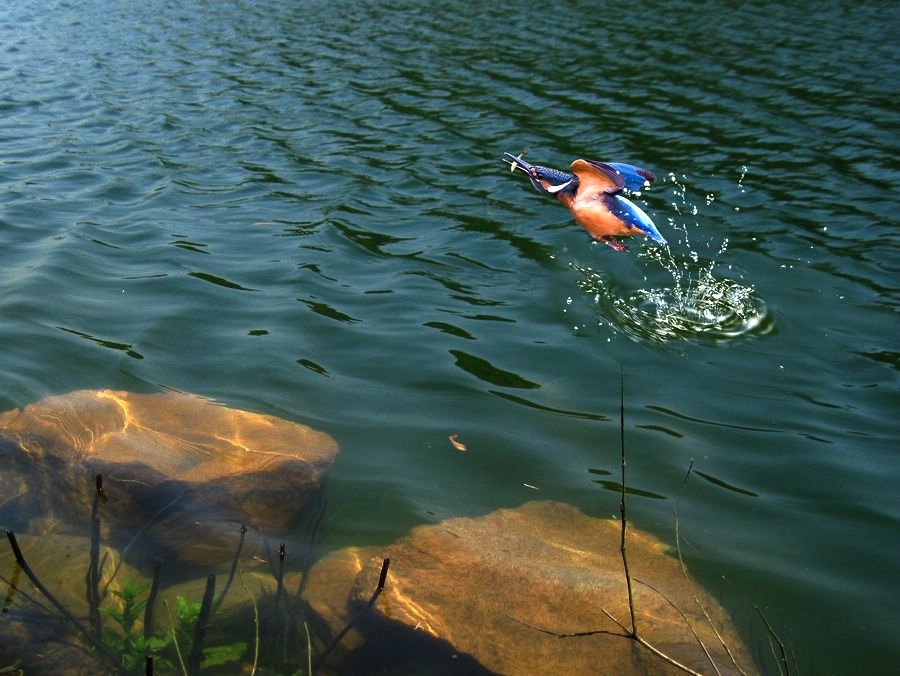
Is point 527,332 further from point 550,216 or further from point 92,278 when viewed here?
point 92,278

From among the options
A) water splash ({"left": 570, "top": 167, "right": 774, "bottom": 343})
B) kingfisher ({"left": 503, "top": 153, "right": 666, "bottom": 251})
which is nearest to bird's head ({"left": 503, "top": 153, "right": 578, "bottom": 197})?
kingfisher ({"left": 503, "top": 153, "right": 666, "bottom": 251})

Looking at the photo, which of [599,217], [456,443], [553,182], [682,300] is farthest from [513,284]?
[599,217]

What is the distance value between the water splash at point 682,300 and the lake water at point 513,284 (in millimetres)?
27

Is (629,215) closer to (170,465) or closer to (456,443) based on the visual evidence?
(456,443)

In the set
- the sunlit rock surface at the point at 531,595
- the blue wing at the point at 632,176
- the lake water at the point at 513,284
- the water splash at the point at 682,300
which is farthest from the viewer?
the water splash at the point at 682,300

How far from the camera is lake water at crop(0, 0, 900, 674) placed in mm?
4527

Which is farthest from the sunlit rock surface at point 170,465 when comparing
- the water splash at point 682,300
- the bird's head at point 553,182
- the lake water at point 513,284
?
the water splash at point 682,300

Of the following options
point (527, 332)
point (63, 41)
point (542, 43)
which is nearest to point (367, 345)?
point (527, 332)

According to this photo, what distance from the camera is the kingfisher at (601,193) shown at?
12.8 feet

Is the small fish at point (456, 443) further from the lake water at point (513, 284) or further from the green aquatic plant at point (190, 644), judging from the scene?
the green aquatic plant at point (190, 644)

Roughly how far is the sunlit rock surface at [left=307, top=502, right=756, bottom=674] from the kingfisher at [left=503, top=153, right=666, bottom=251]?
1317 millimetres

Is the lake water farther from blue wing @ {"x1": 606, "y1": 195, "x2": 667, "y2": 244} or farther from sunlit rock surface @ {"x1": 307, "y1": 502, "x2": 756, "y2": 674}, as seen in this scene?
blue wing @ {"x1": 606, "y1": 195, "x2": 667, "y2": 244}

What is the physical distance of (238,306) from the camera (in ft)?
20.9

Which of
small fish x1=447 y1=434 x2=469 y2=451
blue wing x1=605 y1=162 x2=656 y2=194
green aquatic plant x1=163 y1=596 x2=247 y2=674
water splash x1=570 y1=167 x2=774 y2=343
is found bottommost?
small fish x1=447 y1=434 x2=469 y2=451
